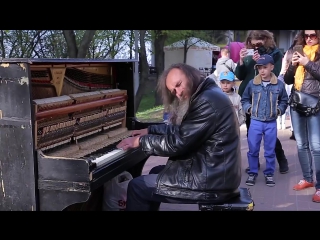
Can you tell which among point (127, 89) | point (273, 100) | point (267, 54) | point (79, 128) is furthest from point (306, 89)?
point (79, 128)

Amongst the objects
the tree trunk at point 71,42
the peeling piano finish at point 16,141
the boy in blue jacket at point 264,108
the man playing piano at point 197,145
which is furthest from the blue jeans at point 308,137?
the tree trunk at point 71,42

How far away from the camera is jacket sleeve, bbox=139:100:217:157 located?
2.72 metres

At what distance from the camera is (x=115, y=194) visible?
12.6ft

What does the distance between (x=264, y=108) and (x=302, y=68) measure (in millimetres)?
727

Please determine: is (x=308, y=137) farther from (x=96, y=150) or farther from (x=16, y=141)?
(x=16, y=141)

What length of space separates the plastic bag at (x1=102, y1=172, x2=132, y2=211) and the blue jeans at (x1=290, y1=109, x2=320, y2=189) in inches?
80.0

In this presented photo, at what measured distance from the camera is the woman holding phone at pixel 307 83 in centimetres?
412

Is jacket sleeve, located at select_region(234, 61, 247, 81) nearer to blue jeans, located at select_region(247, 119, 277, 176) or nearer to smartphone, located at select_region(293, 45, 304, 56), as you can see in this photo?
blue jeans, located at select_region(247, 119, 277, 176)

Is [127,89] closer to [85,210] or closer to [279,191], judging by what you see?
[85,210]

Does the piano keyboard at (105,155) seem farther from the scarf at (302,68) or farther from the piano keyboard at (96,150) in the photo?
the scarf at (302,68)

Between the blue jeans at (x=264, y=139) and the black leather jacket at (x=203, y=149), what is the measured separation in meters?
2.10

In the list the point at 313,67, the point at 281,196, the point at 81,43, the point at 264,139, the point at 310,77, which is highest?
the point at 81,43

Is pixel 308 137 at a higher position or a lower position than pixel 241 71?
lower

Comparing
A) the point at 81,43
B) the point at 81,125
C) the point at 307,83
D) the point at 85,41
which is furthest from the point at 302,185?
the point at 81,43
